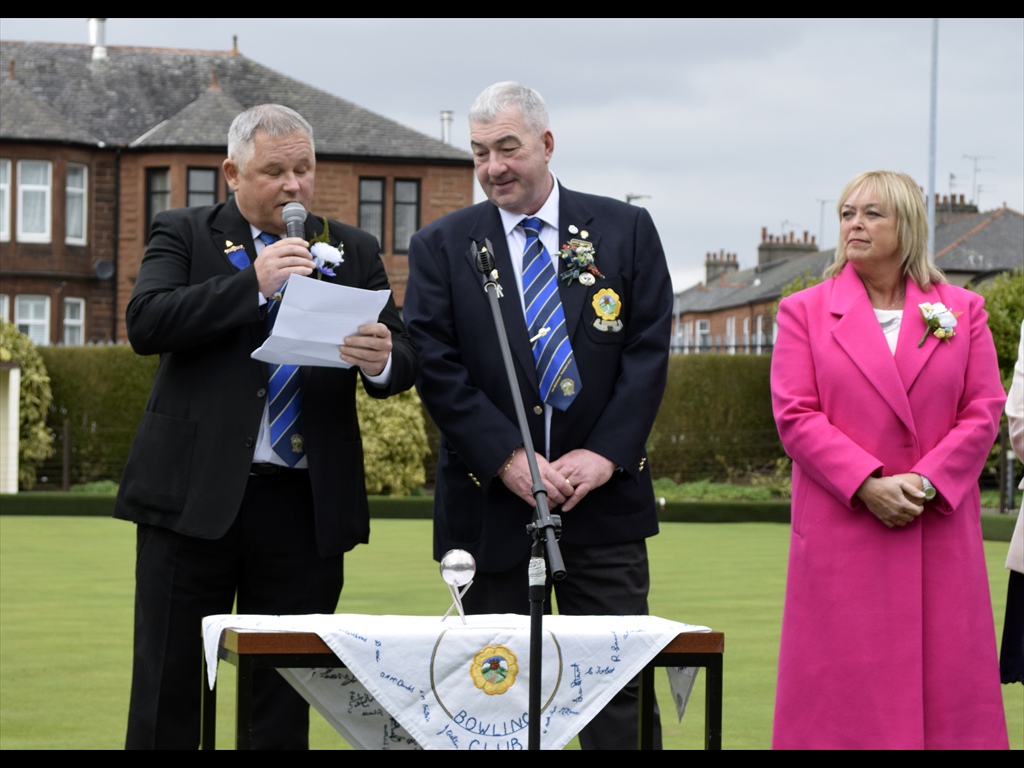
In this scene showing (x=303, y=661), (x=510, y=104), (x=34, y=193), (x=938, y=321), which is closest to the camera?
(x=303, y=661)

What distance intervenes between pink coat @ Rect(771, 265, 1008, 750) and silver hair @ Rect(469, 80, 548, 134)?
3.83 feet

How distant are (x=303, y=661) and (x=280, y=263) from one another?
4.30 ft

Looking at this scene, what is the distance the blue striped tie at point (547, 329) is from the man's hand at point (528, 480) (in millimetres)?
224

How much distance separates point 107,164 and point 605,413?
34.8 meters

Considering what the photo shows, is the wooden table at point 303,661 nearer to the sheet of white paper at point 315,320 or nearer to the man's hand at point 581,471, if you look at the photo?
the man's hand at point 581,471

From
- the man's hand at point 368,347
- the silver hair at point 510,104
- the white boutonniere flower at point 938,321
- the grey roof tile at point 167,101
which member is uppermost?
the grey roof tile at point 167,101

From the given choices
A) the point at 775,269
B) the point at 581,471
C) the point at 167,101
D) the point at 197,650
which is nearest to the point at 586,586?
the point at 581,471

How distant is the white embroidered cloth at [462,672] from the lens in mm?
3545

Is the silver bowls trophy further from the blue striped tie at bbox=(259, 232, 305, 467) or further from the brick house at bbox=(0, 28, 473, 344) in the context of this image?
the brick house at bbox=(0, 28, 473, 344)

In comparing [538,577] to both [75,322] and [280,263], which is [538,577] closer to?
[280,263]

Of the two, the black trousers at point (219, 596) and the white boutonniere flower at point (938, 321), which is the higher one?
the white boutonniere flower at point (938, 321)

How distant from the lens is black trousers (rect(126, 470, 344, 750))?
439cm

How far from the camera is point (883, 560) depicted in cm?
475

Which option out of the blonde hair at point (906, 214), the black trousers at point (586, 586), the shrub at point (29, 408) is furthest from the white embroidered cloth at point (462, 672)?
the shrub at point (29, 408)
